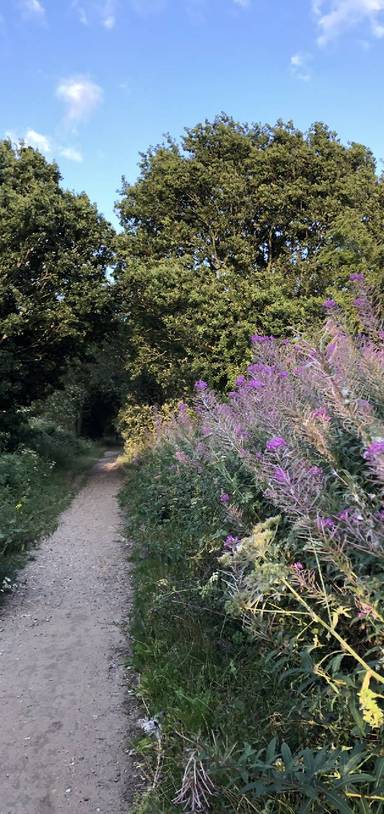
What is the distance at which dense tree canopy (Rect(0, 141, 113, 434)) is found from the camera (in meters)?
15.6

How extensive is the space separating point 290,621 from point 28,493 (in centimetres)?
1024

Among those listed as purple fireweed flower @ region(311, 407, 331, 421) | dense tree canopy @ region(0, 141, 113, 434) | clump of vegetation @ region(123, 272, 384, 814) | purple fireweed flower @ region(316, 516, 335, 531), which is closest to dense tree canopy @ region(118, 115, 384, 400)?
dense tree canopy @ region(0, 141, 113, 434)

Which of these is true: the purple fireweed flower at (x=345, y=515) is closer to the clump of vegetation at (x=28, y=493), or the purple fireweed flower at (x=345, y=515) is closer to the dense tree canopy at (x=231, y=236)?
the clump of vegetation at (x=28, y=493)

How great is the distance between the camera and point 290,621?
Result: 2.80m

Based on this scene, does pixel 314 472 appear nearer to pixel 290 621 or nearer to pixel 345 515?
pixel 345 515

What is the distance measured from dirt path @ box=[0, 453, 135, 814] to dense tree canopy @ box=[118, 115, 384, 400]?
1005 cm

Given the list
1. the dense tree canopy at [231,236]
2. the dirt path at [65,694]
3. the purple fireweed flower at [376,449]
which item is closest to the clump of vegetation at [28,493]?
the dirt path at [65,694]

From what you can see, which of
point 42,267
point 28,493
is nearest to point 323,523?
point 28,493

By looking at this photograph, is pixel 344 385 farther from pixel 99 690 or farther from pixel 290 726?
pixel 99 690

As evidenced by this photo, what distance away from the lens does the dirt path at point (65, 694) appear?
297 centimetres

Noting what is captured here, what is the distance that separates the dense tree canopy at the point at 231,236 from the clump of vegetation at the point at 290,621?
11.8 meters

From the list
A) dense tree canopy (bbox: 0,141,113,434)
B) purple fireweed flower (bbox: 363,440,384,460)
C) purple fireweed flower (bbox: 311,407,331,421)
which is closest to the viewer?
purple fireweed flower (bbox: 363,440,384,460)

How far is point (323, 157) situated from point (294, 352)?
54.9 feet

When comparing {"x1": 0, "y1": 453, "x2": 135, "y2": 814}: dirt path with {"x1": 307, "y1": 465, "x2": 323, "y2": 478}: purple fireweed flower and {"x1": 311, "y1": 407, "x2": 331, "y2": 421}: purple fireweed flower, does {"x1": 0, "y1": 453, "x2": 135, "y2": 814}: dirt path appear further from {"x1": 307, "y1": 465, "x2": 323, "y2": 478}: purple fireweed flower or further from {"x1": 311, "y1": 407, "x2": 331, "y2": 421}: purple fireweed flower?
{"x1": 311, "y1": 407, "x2": 331, "y2": 421}: purple fireweed flower
